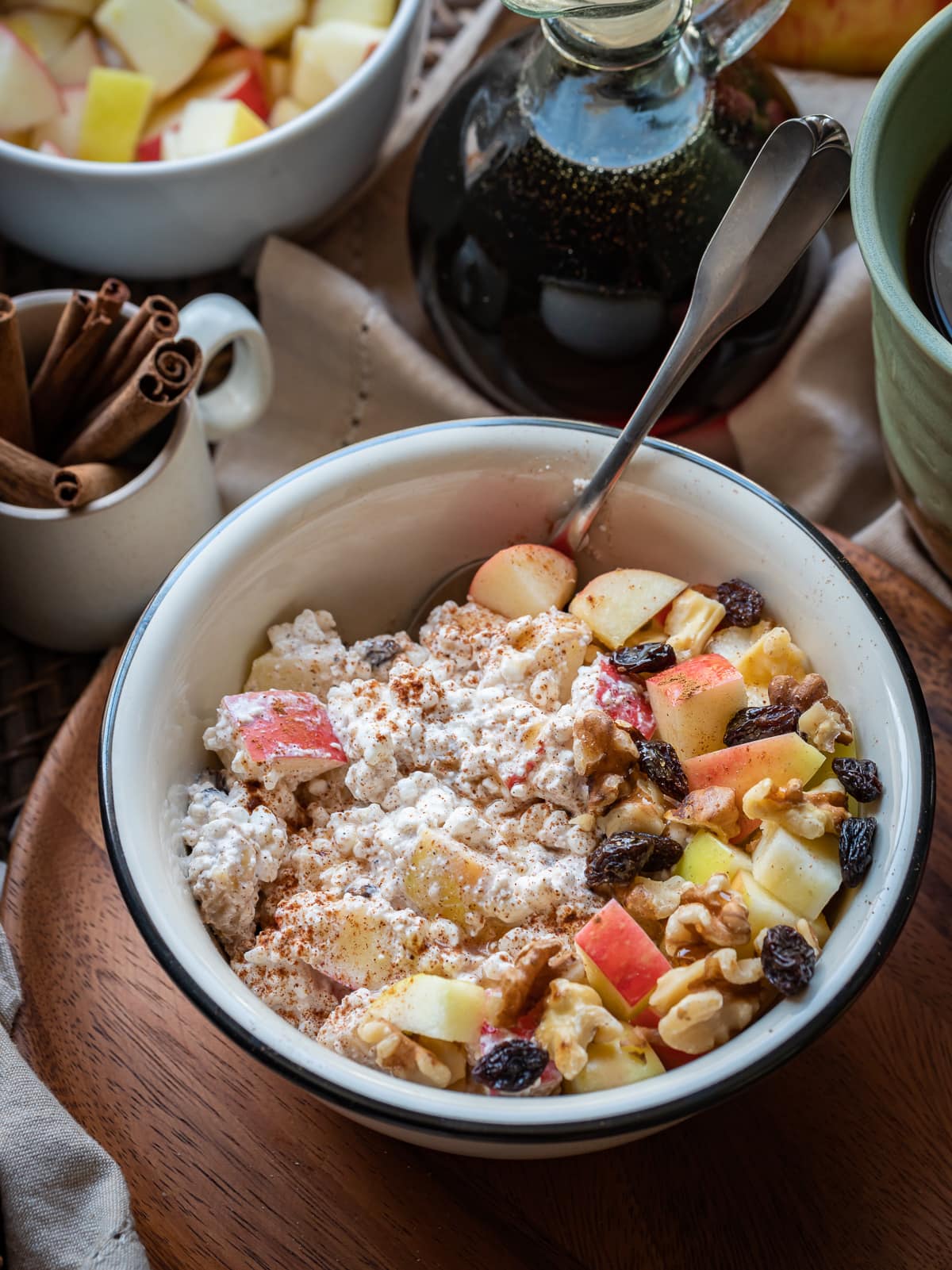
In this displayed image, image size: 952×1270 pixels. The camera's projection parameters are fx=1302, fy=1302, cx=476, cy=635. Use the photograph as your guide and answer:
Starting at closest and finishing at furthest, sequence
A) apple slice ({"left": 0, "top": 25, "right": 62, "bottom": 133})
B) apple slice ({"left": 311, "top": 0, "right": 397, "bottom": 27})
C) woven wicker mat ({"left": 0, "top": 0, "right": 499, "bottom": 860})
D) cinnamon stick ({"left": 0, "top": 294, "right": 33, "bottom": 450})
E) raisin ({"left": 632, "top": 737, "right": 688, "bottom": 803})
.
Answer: raisin ({"left": 632, "top": 737, "right": 688, "bottom": 803}) < cinnamon stick ({"left": 0, "top": 294, "right": 33, "bottom": 450}) < woven wicker mat ({"left": 0, "top": 0, "right": 499, "bottom": 860}) < apple slice ({"left": 0, "top": 25, "right": 62, "bottom": 133}) < apple slice ({"left": 311, "top": 0, "right": 397, "bottom": 27})

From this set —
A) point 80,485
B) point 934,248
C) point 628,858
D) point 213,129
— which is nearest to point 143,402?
point 80,485

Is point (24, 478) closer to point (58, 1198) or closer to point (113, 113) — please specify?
point (113, 113)

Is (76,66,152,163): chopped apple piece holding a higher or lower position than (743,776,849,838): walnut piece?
lower

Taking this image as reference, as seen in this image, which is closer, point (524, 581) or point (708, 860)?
point (708, 860)

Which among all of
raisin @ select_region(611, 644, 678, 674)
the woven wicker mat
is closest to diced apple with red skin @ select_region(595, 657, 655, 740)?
raisin @ select_region(611, 644, 678, 674)

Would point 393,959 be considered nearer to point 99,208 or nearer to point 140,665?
point 140,665

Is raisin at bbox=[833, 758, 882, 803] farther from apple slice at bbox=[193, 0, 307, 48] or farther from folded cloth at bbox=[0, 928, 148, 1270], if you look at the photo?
apple slice at bbox=[193, 0, 307, 48]
